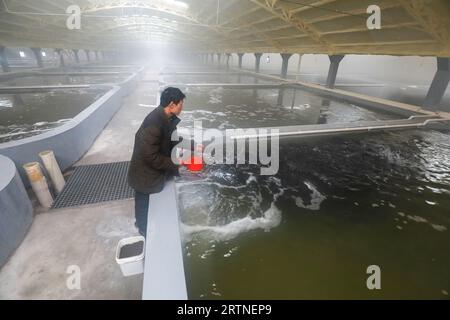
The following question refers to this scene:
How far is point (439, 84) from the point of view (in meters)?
9.57

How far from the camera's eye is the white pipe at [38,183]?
11.1 feet

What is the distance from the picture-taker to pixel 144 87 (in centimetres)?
1434

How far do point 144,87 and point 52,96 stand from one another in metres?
4.95

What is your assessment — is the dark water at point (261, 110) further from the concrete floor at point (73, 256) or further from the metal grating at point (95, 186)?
the concrete floor at point (73, 256)

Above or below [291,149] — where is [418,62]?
above

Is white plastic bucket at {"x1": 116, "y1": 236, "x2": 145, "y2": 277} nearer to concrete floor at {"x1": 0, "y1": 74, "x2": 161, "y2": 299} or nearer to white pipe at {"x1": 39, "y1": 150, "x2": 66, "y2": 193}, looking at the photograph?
concrete floor at {"x1": 0, "y1": 74, "x2": 161, "y2": 299}

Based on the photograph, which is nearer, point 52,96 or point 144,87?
point 52,96

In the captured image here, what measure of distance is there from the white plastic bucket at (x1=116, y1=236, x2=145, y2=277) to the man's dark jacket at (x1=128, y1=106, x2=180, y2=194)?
2.01 feet

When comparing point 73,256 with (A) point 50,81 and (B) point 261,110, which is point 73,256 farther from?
(A) point 50,81

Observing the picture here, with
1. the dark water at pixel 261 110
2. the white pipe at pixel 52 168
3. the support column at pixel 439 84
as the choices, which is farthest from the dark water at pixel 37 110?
the support column at pixel 439 84

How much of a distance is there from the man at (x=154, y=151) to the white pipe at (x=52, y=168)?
2154mm
